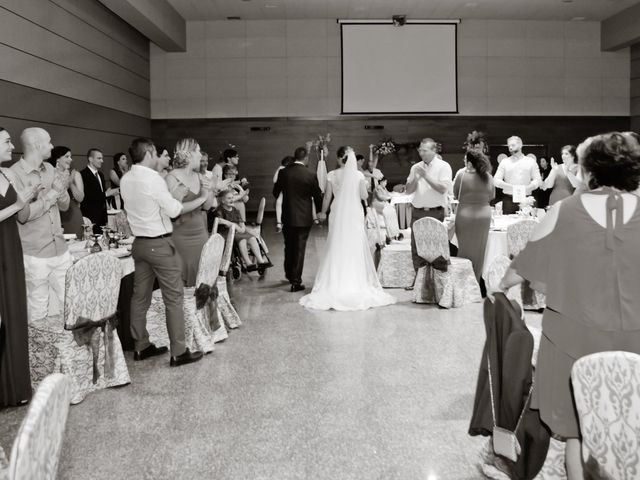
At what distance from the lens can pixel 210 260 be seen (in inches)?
194

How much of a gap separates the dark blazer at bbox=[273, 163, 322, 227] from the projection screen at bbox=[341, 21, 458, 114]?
9.44 meters

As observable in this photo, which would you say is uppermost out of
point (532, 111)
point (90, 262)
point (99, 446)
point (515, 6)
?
point (515, 6)

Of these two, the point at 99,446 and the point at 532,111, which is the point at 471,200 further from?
the point at 532,111

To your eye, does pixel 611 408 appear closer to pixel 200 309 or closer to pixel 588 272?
pixel 588 272

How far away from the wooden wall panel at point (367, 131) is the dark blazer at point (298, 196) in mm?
9316

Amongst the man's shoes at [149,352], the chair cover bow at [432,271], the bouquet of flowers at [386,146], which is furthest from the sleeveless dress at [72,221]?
the bouquet of flowers at [386,146]

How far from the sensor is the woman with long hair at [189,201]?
4.97 m

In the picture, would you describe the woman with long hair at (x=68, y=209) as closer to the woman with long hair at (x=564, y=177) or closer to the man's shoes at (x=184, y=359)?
the man's shoes at (x=184, y=359)

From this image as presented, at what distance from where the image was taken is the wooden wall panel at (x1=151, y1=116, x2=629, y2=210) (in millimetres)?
16734

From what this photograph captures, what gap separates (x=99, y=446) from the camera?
131 inches

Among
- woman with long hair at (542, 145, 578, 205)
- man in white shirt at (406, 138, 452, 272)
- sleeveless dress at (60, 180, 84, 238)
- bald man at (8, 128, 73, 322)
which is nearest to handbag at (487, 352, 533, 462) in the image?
bald man at (8, 128, 73, 322)

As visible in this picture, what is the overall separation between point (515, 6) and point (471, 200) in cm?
1000

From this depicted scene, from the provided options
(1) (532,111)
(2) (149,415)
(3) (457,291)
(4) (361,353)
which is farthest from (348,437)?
(1) (532,111)

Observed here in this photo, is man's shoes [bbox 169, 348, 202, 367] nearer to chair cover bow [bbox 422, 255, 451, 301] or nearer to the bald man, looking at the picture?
the bald man
